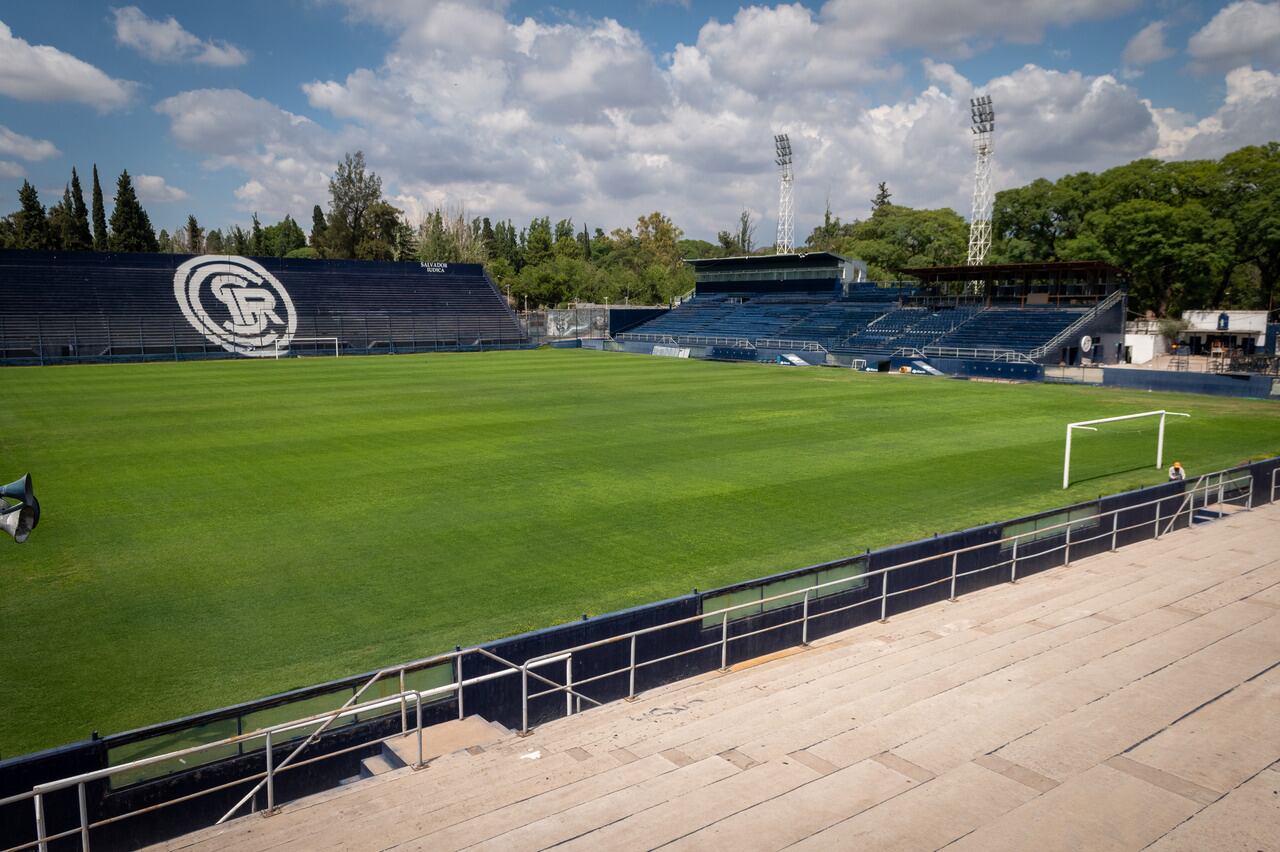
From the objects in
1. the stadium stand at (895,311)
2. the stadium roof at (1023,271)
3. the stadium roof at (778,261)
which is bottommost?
the stadium stand at (895,311)

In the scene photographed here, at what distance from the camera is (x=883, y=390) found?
41.4 meters

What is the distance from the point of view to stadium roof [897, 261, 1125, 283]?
174 ft

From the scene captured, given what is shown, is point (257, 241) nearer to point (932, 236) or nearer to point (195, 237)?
point (195, 237)

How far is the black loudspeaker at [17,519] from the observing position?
8.19 metres

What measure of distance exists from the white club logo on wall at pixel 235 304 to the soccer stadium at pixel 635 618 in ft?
65.7

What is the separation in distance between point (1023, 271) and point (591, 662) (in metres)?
56.4

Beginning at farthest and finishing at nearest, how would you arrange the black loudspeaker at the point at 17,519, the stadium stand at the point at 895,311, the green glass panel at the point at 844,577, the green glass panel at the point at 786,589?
1. the stadium stand at the point at 895,311
2. the green glass panel at the point at 844,577
3. the green glass panel at the point at 786,589
4. the black loudspeaker at the point at 17,519

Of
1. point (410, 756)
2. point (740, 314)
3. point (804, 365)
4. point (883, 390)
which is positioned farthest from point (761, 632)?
point (740, 314)

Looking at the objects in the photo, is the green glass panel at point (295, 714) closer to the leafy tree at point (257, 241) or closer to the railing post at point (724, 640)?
the railing post at point (724, 640)

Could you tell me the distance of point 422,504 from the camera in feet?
60.7

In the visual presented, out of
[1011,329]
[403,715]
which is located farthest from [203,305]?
[403,715]

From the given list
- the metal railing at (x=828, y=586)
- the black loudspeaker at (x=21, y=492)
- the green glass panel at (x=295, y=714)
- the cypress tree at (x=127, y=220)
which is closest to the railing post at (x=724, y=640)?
the metal railing at (x=828, y=586)

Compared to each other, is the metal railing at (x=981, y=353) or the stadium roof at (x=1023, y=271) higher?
the stadium roof at (x=1023, y=271)

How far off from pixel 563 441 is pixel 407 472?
18.9ft
